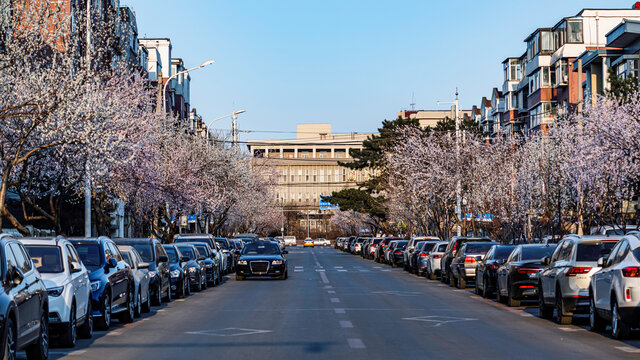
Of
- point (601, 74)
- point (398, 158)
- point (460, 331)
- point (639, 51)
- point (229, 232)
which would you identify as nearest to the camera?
point (460, 331)

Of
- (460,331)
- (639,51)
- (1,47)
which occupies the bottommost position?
(460,331)

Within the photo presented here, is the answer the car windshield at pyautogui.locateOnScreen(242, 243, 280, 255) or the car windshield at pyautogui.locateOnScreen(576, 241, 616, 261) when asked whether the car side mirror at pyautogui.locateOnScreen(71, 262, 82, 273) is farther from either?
the car windshield at pyautogui.locateOnScreen(242, 243, 280, 255)

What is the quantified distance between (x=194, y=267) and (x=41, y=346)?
16.9m

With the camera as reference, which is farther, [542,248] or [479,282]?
[479,282]

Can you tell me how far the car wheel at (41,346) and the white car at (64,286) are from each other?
3.32ft

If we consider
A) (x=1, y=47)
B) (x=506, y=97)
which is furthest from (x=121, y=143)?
(x=506, y=97)

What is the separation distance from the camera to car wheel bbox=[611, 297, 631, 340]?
14164 mm

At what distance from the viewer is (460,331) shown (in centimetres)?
1633

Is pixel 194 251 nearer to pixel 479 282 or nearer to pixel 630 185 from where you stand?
pixel 479 282

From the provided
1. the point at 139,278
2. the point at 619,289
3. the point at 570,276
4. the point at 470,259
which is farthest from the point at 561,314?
the point at 470,259

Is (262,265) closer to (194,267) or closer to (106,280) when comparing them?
(194,267)

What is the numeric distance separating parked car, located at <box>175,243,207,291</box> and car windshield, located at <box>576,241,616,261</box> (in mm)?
13192

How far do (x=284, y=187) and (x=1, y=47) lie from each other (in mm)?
148781

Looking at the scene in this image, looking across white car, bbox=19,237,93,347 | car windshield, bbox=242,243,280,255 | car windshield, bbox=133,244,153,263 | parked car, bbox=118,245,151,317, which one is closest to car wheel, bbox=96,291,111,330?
white car, bbox=19,237,93,347
